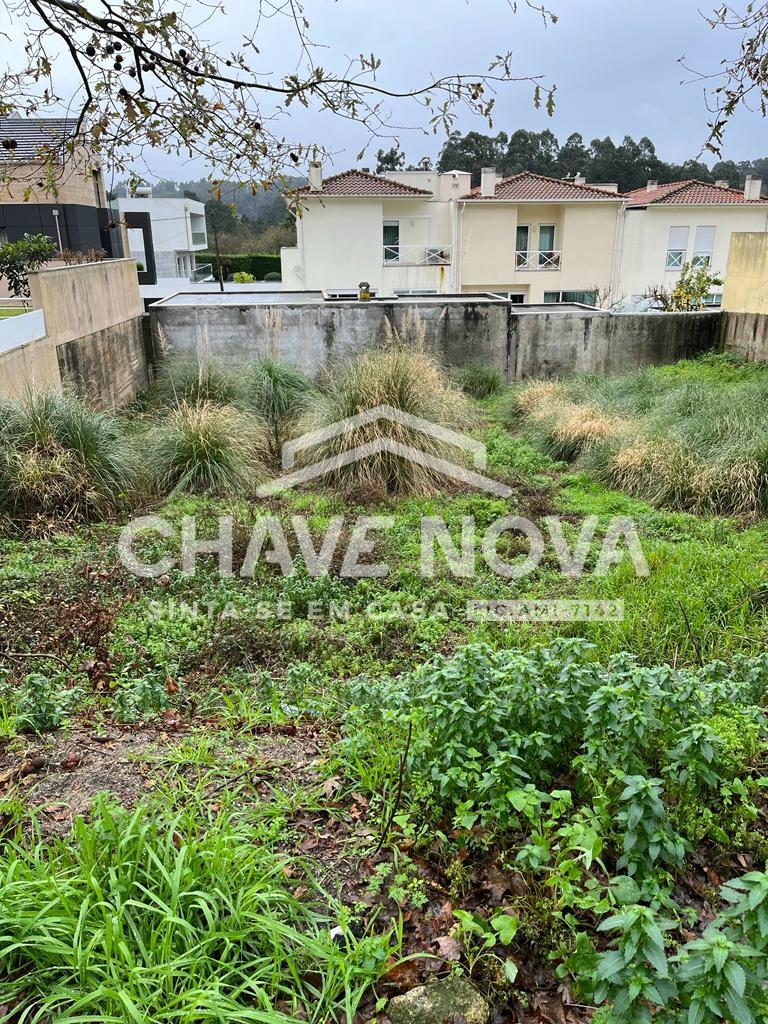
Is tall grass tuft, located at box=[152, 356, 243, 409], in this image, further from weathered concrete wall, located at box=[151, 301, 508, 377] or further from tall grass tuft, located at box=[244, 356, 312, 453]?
weathered concrete wall, located at box=[151, 301, 508, 377]

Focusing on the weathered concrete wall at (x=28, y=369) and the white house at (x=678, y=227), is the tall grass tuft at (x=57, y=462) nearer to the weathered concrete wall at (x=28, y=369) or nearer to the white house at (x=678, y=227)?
the weathered concrete wall at (x=28, y=369)

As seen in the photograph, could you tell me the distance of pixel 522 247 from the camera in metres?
26.1

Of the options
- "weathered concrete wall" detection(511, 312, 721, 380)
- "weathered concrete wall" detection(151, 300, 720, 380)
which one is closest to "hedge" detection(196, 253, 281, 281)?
"weathered concrete wall" detection(151, 300, 720, 380)

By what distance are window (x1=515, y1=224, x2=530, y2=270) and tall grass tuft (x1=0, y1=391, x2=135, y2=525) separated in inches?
879

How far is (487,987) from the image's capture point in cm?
185

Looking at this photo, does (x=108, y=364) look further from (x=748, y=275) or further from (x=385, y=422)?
(x=748, y=275)

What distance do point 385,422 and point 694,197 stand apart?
24.7m

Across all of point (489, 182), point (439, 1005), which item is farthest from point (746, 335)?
point (489, 182)

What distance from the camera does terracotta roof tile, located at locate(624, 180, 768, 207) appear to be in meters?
26.4

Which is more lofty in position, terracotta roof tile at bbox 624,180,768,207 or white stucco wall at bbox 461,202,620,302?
terracotta roof tile at bbox 624,180,768,207

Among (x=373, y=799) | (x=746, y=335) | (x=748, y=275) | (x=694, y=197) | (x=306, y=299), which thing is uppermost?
(x=694, y=197)

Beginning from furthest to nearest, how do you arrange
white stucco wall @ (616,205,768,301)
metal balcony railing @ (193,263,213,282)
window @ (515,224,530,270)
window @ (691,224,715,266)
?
metal balcony railing @ (193,263,213,282), window @ (691,224,715,266), white stucco wall @ (616,205,768,301), window @ (515,224,530,270)

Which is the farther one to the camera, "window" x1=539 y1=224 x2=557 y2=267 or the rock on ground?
"window" x1=539 y1=224 x2=557 y2=267

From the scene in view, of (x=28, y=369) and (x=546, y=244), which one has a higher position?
(x=546, y=244)
